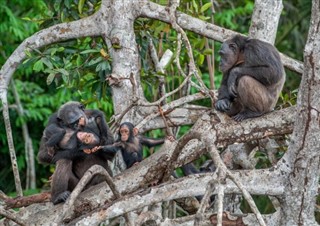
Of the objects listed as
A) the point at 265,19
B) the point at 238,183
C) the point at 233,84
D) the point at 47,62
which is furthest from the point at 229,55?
the point at 238,183

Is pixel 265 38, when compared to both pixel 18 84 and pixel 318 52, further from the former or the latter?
pixel 18 84

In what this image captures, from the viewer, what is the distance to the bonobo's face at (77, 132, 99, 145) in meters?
7.66

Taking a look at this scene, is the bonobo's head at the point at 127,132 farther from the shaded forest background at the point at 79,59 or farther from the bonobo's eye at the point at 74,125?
the shaded forest background at the point at 79,59

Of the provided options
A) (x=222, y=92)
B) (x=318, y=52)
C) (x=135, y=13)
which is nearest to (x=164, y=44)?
(x=135, y=13)

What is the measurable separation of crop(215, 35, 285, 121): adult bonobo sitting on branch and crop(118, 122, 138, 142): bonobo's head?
90 centimetres

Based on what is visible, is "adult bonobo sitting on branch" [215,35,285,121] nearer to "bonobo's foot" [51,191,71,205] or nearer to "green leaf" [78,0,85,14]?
"bonobo's foot" [51,191,71,205]

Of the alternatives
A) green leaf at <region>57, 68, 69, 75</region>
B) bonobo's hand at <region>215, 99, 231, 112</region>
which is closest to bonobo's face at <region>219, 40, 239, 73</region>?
bonobo's hand at <region>215, 99, 231, 112</region>

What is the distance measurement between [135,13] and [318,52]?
11.2ft

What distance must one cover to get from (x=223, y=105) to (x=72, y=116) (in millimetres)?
1379

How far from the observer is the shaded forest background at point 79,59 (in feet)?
31.1

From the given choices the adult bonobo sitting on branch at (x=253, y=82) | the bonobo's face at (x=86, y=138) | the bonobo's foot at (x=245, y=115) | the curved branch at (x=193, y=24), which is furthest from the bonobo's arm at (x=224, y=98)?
the bonobo's face at (x=86, y=138)

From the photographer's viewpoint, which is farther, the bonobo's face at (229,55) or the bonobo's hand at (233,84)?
the bonobo's face at (229,55)

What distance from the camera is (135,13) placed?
29.6 ft

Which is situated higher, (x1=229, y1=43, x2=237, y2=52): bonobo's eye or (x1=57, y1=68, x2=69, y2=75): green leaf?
(x1=229, y1=43, x2=237, y2=52): bonobo's eye
